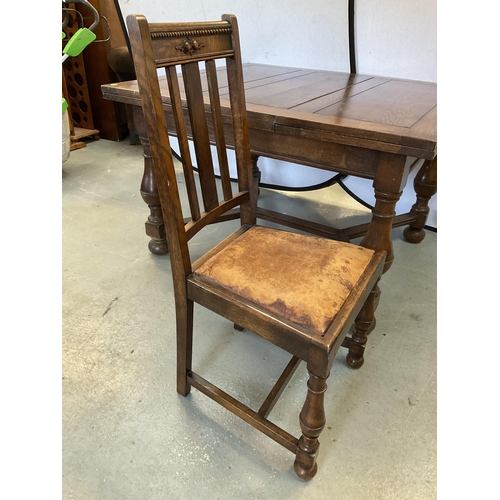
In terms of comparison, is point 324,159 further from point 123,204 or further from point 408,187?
point 123,204

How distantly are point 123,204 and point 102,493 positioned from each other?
1.79 metres

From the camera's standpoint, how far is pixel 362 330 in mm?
1321

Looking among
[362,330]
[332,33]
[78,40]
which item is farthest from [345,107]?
[78,40]

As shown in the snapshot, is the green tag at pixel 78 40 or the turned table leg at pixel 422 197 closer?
the turned table leg at pixel 422 197

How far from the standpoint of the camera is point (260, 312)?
3.06 feet

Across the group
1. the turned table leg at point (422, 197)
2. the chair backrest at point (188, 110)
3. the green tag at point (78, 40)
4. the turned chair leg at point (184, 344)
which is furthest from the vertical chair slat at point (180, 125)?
the green tag at point (78, 40)

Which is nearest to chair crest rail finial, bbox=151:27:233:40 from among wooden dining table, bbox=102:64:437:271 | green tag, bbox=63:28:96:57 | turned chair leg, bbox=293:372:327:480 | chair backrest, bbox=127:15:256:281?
chair backrest, bbox=127:15:256:281

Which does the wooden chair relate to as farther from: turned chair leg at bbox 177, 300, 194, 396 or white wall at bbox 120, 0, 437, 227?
white wall at bbox 120, 0, 437, 227

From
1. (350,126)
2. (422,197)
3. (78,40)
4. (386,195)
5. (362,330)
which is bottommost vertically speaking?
(362,330)

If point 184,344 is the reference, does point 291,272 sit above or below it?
above

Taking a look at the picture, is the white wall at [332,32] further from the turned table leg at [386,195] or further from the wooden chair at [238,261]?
the wooden chair at [238,261]

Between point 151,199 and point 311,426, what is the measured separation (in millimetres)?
1282

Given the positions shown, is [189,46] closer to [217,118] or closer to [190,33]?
[190,33]

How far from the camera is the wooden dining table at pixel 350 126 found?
3.67 feet
